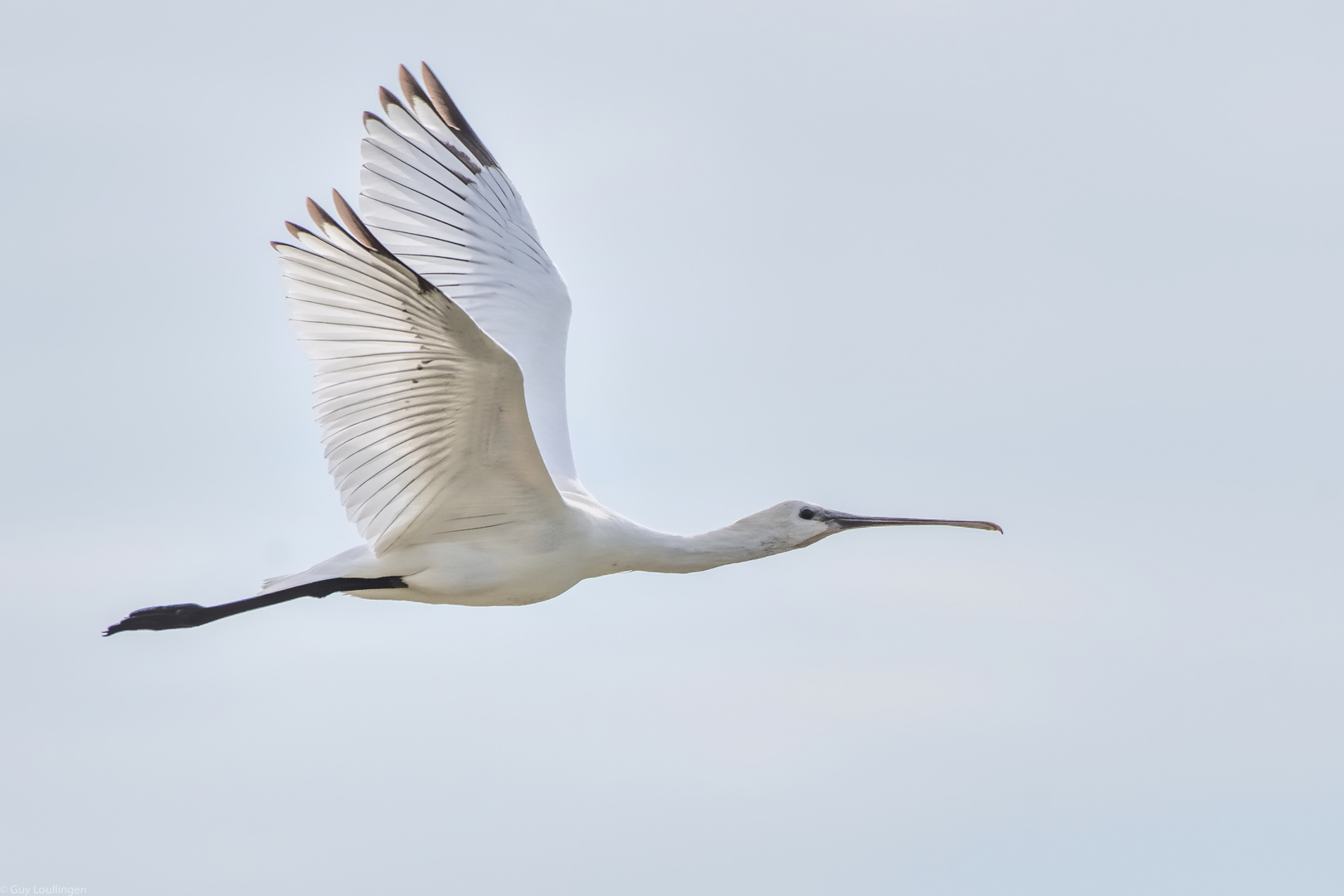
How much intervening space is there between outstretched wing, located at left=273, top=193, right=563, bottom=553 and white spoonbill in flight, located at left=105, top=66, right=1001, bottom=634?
13 millimetres

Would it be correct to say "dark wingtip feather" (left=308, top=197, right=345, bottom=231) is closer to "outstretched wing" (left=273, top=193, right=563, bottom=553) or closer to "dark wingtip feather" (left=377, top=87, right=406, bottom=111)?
"outstretched wing" (left=273, top=193, right=563, bottom=553)

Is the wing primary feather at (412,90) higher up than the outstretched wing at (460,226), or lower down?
higher up

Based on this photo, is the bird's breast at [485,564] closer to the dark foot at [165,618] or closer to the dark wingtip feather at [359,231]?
the dark foot at [165,618]

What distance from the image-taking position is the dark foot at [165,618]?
51.9 ft

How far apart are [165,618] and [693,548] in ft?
14.5

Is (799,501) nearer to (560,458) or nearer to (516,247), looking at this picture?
(560,458)

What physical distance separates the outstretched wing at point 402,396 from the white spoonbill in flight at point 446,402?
0.5 inches

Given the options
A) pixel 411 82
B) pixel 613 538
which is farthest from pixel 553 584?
pixel 411 82

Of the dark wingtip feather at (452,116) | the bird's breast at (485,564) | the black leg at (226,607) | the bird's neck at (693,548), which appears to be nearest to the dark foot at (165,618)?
the black leg at (226,607)

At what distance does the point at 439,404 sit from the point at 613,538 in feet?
8.19

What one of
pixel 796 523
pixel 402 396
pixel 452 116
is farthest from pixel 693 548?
pixel 452 116

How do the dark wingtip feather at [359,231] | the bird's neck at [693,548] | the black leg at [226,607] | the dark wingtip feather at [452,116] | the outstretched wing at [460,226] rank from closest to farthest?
the dark wingtip feather at [359,231], the black leg at [226,607], the bird's neck at [693,548], the outstretched wing at [460,226], the dark wingtip feather at [452,116]

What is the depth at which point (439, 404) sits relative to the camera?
14250 millimetres

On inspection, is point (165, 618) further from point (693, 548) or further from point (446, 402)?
point (693, 548)
